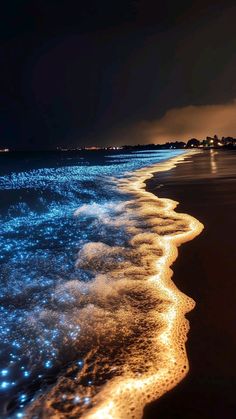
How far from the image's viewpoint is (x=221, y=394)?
3113 millimetres

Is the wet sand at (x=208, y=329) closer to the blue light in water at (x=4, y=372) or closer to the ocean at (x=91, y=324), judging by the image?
the ocean at (x=91, y=324)

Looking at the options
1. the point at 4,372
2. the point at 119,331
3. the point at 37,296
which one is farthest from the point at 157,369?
the point at 37,296

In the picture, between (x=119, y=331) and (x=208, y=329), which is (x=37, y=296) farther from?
(x=208, y=329)

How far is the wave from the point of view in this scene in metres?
3.18

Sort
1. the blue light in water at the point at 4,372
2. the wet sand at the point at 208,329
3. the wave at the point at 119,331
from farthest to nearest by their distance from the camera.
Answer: the blue light in water at the point at 4,372
the wave at the point at 119,331
the wet sand at the point at 208,329

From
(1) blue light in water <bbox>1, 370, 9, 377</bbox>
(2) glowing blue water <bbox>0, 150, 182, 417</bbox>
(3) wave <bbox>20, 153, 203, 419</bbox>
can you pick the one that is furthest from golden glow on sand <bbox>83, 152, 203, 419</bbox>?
(1) blue light in water <bbox>1, 370, 9, 377</bbox>

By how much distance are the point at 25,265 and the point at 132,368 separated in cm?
408

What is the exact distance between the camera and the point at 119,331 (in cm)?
425

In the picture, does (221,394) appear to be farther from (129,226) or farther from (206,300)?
(129,226)

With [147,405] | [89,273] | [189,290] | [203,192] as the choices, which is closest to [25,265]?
[89,273]

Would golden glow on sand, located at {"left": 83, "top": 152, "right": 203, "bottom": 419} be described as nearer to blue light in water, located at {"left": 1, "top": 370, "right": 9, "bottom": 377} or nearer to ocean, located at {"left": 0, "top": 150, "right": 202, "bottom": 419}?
ocean, located at {"left": 0, "top": 150, "right": 202, "bottom": 419}

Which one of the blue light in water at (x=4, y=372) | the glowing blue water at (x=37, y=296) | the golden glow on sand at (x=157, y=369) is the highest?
the glowing blue water at (x=37, y=296)

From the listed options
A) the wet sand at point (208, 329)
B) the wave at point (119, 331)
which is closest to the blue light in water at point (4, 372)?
the wave at point (119, 331)

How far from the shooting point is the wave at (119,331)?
3.18m
